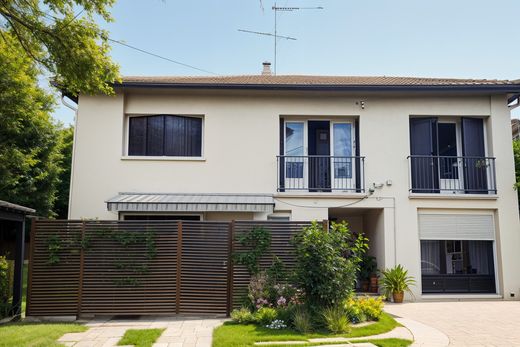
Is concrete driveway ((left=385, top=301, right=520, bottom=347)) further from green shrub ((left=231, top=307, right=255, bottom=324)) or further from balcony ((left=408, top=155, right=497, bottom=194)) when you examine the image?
green shrub ((left=231, top=307, right=255, bottom=324))

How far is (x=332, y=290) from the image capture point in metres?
11.6

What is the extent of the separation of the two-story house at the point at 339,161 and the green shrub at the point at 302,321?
20.3 ft

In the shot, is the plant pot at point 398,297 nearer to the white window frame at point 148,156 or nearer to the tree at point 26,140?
the white window frame at point 148,156

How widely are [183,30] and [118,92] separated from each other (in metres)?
4.08

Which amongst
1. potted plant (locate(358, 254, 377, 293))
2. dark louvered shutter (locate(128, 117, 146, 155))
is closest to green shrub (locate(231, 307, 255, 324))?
potted plant (locate(358, 254, 377, 293))

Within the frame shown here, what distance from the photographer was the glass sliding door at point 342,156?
62.2 feet

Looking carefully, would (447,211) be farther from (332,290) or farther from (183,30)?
(183,30)

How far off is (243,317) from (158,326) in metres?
2.42

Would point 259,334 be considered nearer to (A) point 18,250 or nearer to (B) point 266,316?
(B) point 266,316

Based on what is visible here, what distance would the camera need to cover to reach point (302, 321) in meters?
11.1

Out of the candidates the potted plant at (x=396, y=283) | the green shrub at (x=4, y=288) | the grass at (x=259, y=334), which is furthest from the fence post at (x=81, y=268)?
the potted plant at (x=396, y=283)

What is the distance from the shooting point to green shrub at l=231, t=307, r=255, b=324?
39.5ft

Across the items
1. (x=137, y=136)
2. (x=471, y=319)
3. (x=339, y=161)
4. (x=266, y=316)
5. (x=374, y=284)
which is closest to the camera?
(x=266, y=316)

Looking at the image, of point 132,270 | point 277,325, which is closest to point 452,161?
point 277,325
